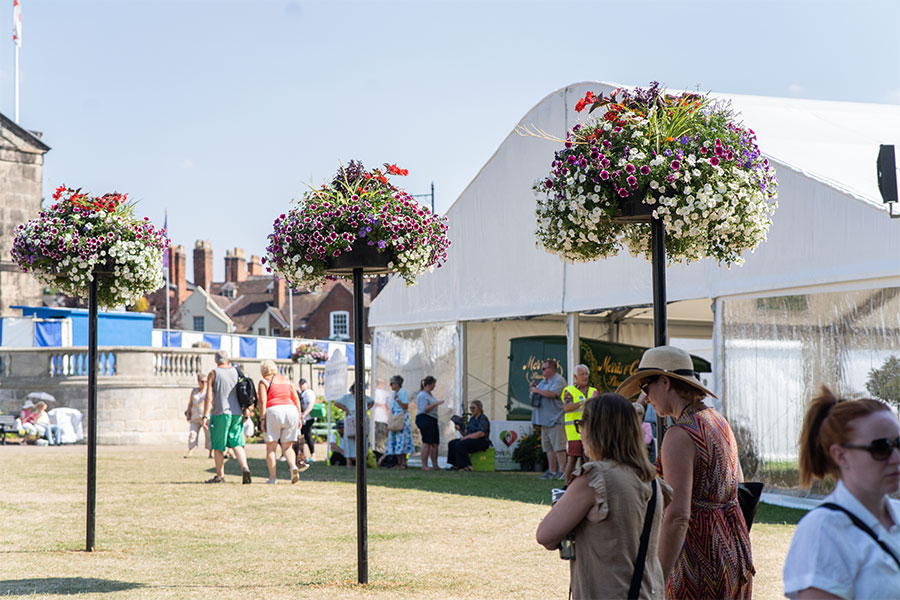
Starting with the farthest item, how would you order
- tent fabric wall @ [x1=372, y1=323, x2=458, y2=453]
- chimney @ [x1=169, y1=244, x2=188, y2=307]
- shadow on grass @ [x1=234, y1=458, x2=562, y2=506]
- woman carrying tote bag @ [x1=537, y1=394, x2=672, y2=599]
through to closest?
chimney @ [x1=169, y1=244, x2=188, y2=307]
tent fabric wall @ [x1=372, y1=323, x2=458, y2=453]
shadow on grass @ [x1=234, y1=458, x2=562, y2=506]
woman carrying tote bag @ [x1=537, y1=394, x2=672, y2=599]

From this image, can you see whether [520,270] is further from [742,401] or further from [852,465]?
[852,465]

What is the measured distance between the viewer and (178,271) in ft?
251

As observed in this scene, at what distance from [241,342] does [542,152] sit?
29794mm

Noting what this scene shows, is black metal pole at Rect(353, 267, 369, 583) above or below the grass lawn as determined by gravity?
above

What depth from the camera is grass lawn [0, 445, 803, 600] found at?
8242 millimetres

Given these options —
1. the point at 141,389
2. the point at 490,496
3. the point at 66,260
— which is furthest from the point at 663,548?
the point at 141,389

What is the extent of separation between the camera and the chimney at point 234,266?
282 feet

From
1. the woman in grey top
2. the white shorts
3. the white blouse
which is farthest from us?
the woman in grey top

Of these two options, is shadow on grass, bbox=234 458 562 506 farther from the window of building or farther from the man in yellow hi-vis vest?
the window of building

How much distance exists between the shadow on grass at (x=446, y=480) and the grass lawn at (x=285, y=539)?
0.04m

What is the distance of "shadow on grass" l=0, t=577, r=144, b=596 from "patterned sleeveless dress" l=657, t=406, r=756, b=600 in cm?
494

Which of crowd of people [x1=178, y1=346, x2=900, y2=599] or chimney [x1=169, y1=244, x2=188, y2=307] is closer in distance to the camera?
crowd of people [x1=178, y1=346, x2=900, y2=599]

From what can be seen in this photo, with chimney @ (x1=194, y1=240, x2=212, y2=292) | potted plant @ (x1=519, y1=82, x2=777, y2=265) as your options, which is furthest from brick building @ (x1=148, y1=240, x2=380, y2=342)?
potted plant @ (x1=519, y1=82, x2=777, y2=265)

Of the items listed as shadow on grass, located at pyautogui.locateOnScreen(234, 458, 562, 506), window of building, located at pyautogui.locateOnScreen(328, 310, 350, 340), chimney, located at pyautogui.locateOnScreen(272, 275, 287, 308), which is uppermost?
chimney, located at pyautogui.locateOnScreen(272, 275, 287, 308)
